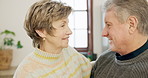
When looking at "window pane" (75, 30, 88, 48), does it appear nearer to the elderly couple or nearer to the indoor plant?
the indoor plant

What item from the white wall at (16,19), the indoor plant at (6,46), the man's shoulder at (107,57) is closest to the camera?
the man's shoulder at (107,57)

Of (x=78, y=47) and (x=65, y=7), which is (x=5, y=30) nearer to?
(x=78, y=47)

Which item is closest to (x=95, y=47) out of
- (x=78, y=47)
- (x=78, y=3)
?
(x=78, y=47)

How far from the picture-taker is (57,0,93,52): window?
3.95m

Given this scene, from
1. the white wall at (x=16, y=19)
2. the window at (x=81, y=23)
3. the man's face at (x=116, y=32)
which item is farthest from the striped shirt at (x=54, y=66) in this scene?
the window at (x=81, y=23)

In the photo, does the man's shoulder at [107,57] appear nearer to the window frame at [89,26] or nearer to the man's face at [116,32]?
the man's face at [116,32]

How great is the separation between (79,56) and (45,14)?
412mm

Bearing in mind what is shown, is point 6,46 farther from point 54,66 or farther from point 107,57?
point 107,57

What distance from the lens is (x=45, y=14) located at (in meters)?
1.42

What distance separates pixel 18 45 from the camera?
358 cm

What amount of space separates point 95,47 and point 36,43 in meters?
2.34

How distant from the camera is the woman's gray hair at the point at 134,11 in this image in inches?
50.7

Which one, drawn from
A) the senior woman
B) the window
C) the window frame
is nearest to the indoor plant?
the window

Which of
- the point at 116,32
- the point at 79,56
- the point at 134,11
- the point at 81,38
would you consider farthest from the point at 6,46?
the point at 134,11
